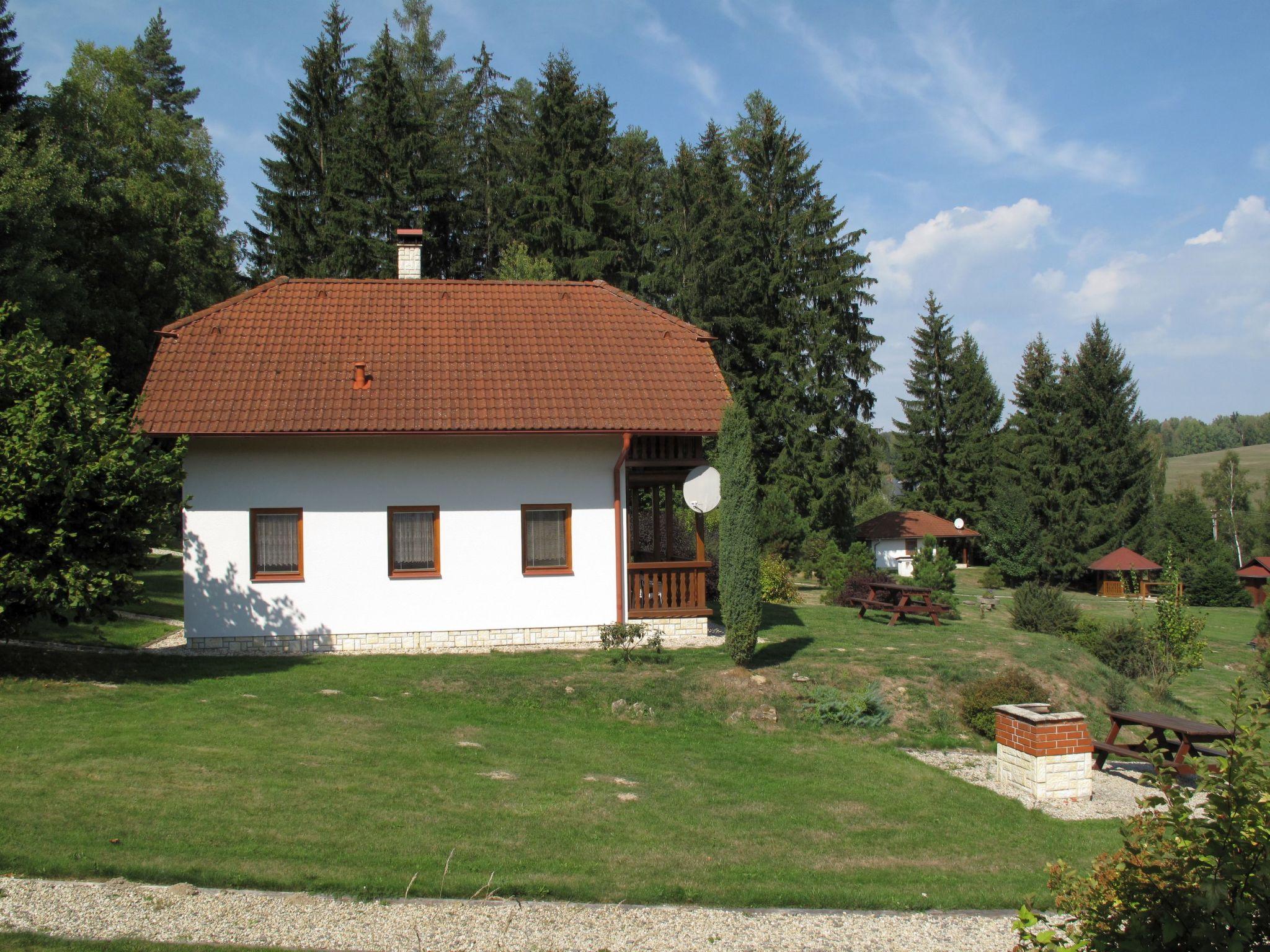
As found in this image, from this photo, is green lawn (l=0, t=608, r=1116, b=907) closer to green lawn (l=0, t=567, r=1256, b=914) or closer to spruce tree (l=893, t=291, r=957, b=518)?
green lawn (l=0, t=567, r=1256, b=914)

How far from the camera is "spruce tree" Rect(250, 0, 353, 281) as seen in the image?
1355 inches

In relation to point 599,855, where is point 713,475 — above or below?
above

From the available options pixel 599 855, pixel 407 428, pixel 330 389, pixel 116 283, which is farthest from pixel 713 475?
pixel 116 283

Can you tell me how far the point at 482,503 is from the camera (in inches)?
584

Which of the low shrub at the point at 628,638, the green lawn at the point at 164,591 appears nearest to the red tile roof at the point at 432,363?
the green lawn at the point at 164,591

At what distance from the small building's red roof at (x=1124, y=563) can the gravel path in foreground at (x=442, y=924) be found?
42.0 m

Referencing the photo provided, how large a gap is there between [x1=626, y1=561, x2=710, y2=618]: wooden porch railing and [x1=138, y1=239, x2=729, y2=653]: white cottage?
0.03 metres

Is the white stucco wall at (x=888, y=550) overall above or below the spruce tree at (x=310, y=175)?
below

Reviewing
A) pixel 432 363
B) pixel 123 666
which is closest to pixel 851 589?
pixel 432 363

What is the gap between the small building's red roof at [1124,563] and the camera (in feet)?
140

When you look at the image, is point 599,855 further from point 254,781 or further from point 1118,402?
point 1118,402

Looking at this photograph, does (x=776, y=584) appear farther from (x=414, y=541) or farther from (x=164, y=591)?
(x=164, y=591)

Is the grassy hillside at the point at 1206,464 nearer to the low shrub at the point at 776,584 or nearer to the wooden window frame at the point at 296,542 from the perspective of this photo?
the low shrub at the point at 776,584

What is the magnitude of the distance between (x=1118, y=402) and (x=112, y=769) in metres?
51.4
